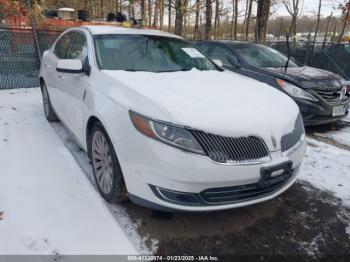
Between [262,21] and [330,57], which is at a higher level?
[262,21]

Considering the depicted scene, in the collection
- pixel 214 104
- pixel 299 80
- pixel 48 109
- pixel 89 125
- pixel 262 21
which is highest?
pixel 262 21

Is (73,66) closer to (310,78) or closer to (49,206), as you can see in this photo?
(49,206)

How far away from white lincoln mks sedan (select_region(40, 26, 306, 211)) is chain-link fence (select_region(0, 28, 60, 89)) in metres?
5.33

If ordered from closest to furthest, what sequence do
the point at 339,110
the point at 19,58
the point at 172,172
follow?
the point at 172,172 → the point at 339,110 → the point at 19,58

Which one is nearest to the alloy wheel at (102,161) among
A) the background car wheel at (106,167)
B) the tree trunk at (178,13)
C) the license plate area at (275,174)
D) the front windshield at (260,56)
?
the background car wheel at (106,167)

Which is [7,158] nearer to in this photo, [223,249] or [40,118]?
[40,118]

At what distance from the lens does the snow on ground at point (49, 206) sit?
96.0 inches

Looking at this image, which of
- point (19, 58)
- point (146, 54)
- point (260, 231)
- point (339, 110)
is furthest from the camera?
point (19, 58)

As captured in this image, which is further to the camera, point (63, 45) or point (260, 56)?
point (260, 56)

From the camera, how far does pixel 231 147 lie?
2334 millimetres

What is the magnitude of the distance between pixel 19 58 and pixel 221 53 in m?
4.85

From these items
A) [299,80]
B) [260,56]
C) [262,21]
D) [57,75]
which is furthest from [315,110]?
[262,21]

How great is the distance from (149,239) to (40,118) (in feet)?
12.5

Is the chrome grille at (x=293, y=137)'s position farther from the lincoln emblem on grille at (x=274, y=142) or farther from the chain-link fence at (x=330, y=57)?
the chain-link fence at (x=330, y=57)
